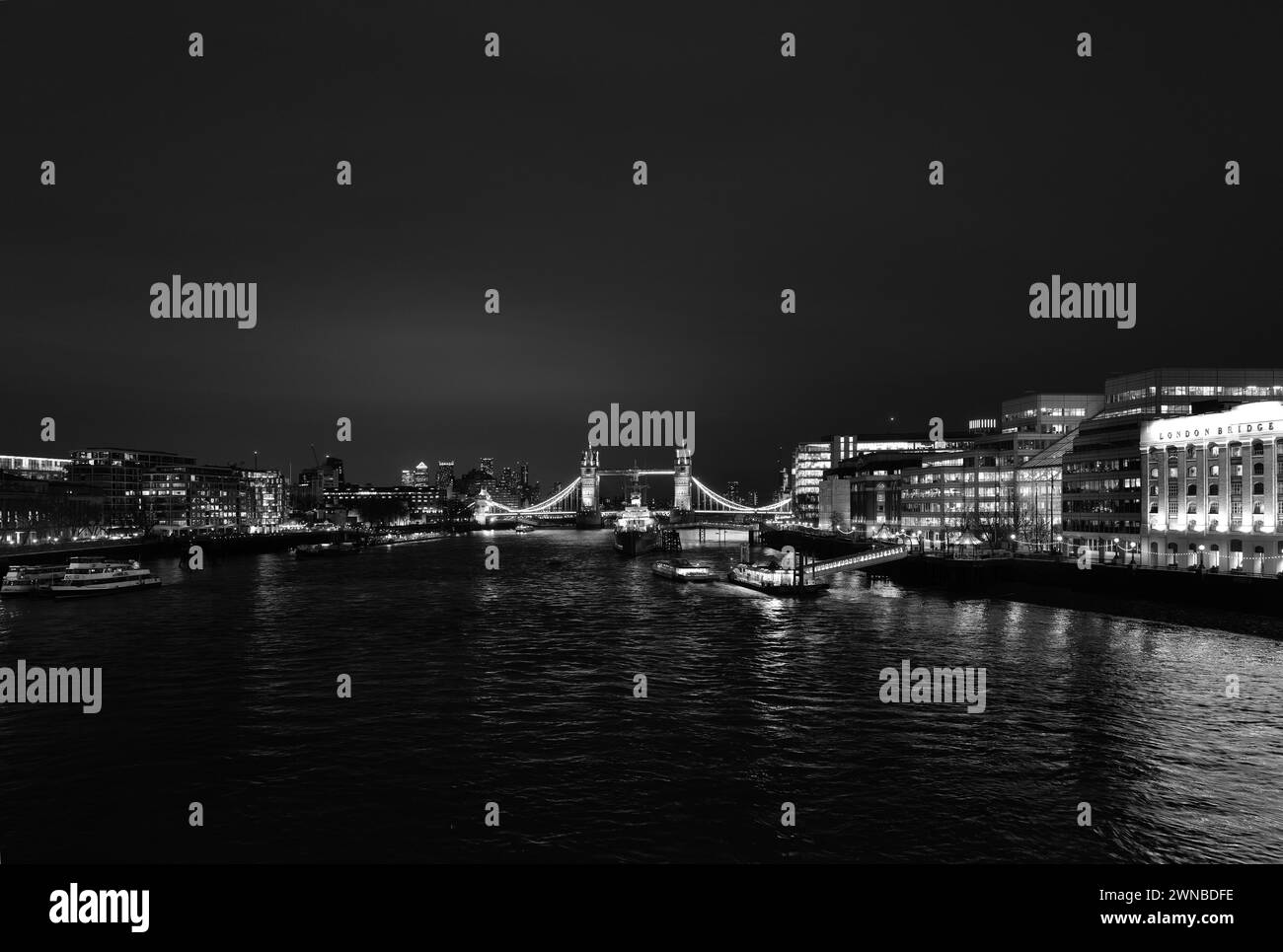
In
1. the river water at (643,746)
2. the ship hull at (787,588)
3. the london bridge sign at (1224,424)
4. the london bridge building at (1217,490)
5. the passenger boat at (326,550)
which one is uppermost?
the london bridge sign at (1224,424)

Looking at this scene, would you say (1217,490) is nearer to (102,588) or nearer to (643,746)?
(643,746)

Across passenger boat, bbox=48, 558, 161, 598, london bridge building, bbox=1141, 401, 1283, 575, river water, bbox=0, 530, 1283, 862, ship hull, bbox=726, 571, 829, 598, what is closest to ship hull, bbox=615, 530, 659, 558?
ship hull, bbox=726, 571, 829, 598

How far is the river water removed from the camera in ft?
56.3

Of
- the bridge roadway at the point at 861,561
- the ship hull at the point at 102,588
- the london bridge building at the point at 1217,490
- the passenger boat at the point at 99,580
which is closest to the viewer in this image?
the london bridge building at the point at 1217,490

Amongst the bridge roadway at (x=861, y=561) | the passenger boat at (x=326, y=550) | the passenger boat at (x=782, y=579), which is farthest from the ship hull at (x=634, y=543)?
the passenger boat at (x=782, y=579)

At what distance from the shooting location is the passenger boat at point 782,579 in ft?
203

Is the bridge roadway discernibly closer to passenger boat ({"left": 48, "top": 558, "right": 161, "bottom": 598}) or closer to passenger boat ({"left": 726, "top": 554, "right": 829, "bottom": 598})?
passenger boat ({"left": 726, "top": 554, "right": 829, "bottom": 598})

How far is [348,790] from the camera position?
19.7m

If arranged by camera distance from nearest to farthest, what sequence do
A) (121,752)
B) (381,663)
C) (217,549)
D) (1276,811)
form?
(1276,811) < (121,752) < (381,663) < (217,549)

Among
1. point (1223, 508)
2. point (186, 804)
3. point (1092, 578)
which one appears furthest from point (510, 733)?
point (1223, 508)

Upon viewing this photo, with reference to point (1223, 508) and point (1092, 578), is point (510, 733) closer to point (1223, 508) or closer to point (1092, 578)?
point (1092, 578)

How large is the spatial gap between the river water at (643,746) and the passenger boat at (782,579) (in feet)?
54.1

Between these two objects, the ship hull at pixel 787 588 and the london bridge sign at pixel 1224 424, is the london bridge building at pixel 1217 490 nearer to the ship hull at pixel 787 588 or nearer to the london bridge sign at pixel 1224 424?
the london bridge sign at pixel 1224 424

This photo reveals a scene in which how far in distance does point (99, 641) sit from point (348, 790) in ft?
92.5
